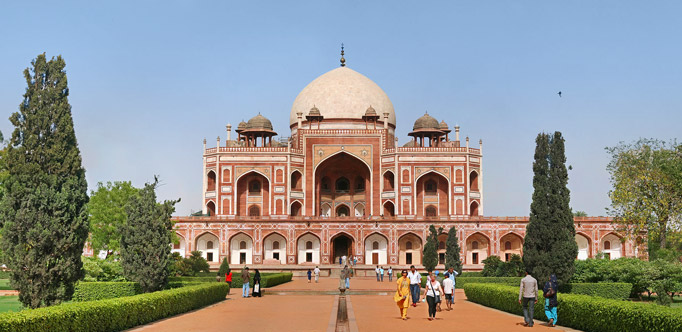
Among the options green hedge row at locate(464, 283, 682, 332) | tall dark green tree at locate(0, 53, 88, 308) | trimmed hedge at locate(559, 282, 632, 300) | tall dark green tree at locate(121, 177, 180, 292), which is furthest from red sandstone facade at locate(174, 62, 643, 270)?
tall dark green tree at locate(0, 53, 88, 308)

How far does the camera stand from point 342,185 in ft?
209

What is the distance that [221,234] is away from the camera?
175ft

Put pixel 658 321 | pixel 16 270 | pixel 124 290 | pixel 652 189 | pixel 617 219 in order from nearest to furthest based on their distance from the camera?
pixel 658 321 < pixel 16 270 < pixel 124 290 < pixel 652 189 < pixel 617 219

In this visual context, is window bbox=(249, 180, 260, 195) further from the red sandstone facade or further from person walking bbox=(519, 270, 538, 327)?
person walking bbox=(519, 270, 538, 327)

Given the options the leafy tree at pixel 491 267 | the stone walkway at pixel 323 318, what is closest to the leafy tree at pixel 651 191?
the leafy tree at pixel 491 267

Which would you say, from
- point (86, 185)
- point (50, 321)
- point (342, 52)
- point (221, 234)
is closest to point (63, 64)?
point (86, 185)

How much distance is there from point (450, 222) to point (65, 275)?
38909mm

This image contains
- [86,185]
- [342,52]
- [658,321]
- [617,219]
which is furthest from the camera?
[342,52]

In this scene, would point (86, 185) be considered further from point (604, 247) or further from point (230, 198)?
point (604, 247)

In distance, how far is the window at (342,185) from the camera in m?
63.4

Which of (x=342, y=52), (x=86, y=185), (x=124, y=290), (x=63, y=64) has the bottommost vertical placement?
(x=124, y=290)

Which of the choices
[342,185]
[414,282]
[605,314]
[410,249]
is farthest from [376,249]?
[605,314]

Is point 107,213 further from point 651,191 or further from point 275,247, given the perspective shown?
point 651,191

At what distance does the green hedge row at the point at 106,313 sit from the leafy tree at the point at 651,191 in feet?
83.6
